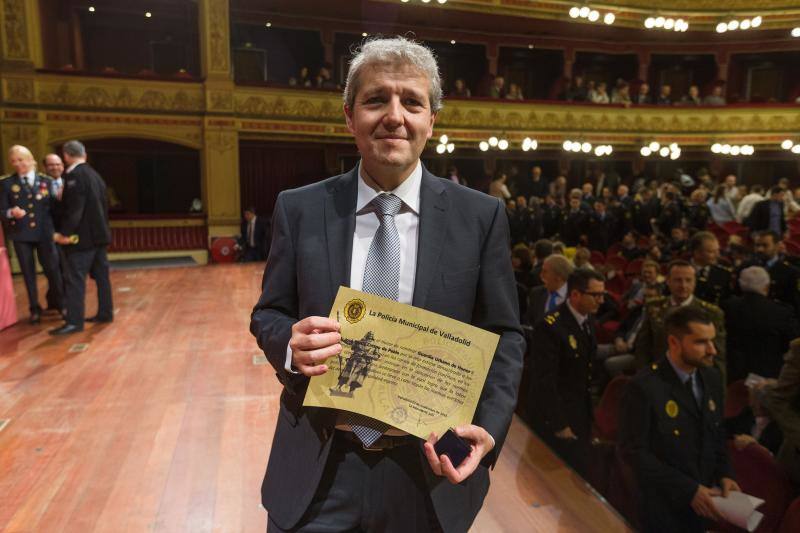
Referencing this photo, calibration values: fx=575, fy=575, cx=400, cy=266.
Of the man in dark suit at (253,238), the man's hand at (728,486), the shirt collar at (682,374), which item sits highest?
the shirt collar at (682,374)

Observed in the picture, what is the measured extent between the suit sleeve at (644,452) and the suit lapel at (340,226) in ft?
4.78

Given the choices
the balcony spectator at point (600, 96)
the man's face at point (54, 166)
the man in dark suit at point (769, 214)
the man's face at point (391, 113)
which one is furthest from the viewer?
the balcony spectator at point (600, 96)

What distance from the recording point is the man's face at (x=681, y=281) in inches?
124

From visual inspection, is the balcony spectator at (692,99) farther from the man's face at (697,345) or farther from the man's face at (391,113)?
the man's face at (391,113)

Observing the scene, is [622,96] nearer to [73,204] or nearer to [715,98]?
[715,98]

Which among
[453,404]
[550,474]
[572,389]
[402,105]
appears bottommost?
[550,474]

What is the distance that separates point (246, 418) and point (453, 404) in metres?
2.33

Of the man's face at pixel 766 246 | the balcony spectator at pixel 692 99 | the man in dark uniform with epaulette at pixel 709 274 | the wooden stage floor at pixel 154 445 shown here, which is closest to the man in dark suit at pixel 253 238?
the wooden stage floor at pixel 154 445

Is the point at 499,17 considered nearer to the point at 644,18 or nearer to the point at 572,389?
the point at 644,18

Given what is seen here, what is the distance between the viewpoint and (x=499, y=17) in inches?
508

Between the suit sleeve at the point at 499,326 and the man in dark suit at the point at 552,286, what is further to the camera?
the man in dark suit at the point at 552,286

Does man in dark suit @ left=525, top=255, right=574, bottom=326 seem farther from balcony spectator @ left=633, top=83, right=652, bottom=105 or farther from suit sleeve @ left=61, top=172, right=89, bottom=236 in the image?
balcony spectator @ left=633, top=83, right=652, bottom=105

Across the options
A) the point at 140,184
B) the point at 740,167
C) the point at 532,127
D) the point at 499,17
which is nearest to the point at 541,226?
the point at 532,127

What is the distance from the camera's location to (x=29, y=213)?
474cm
